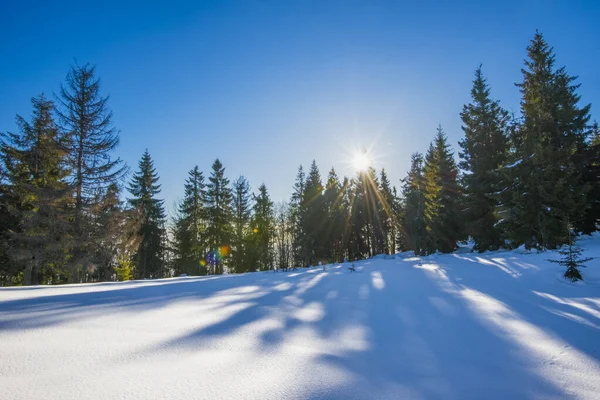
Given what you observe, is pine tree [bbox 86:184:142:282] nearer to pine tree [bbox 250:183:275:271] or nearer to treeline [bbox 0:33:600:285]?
treeline [bbox 0:33:600:285]

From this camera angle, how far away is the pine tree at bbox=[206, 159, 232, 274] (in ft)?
103

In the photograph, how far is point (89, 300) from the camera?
4.18 meters

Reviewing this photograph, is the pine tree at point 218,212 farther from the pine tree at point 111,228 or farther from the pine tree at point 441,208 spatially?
the pine tree at point 441,208

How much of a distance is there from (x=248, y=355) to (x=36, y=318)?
245cm

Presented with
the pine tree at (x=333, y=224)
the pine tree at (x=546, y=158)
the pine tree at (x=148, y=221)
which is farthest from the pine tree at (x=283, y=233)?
the pine tree at (x=546, y=158)

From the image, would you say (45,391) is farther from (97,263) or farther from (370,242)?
(370,242)

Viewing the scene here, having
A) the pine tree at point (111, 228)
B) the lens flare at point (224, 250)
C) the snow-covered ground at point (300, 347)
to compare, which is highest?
the pine tree at point (111, 228)

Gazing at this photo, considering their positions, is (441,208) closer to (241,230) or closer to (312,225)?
(312,225)

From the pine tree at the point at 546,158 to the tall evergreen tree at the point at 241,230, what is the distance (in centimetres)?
2701

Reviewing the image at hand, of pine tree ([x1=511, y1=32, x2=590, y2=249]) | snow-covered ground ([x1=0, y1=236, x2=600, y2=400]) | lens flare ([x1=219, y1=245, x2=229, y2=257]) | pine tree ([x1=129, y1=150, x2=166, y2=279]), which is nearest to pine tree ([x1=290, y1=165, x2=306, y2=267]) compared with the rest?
lens flare ([x1=219, y1=245, x2=229, y2=257])

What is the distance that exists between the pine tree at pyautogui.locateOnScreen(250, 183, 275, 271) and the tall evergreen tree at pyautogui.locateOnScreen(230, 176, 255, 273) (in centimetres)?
135

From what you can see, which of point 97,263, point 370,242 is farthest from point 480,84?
point 97,263

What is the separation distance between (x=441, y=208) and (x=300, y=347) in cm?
2619

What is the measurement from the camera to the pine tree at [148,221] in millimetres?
29109
